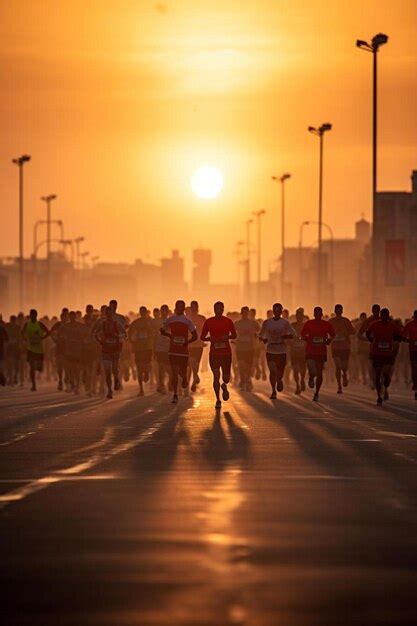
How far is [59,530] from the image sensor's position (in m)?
A: 12.1

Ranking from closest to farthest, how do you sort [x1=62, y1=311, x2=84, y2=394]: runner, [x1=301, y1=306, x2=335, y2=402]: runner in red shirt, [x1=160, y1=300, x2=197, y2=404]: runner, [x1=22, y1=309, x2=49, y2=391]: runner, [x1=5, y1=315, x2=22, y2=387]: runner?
[x1=160, y1=300, x2=197, y2=404]: runner, [x1=301, y1=306, x2=335, y2=402]: runner in red shirt, [x1=62, y1=311, x2=84, y2=394]: runner, [x1=22, y1=309, x2=49, y2=391]: runner, [x1=5, y1=315, x2=22, y2=387]: runner

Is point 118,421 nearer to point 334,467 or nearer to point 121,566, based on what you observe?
point 334,467

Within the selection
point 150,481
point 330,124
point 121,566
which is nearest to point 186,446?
point 150,481

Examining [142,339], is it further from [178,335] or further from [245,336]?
[178,335]

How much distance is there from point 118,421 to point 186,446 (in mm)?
5958

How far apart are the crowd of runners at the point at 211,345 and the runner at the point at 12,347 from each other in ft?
0.08

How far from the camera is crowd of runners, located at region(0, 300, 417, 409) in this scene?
31812 mm

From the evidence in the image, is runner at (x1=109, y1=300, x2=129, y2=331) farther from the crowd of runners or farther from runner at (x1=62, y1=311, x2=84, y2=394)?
runner at (x1=62, y1=311, x2=84, y2=394)

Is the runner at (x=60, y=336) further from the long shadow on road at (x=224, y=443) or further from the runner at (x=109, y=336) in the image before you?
the long shadow on road at (x=224, y=443)

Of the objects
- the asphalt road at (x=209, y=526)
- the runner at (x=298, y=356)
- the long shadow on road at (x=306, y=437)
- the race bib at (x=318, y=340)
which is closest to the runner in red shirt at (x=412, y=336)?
the race bib at (x=318, y=340)

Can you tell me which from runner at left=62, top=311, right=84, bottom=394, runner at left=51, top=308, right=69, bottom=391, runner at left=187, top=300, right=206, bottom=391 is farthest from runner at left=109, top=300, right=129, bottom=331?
runner at left=51, top=308, right=69, bottom=391

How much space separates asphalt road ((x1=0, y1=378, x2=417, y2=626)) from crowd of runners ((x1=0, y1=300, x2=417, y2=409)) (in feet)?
23.6

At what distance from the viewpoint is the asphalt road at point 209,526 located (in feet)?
29.2

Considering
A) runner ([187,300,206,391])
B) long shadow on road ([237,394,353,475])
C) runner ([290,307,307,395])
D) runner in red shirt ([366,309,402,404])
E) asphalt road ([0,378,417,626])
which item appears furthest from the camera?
runner ([187,300,206,391])
